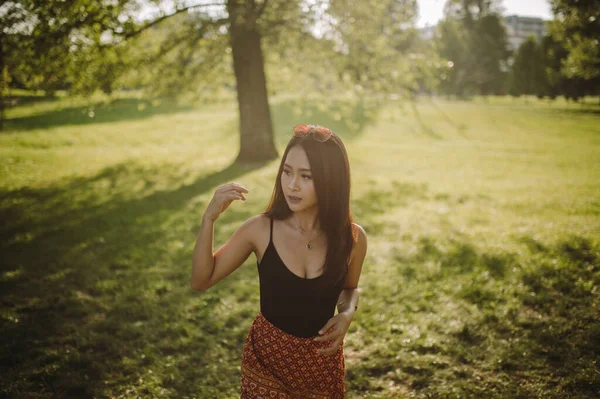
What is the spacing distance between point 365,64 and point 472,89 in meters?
61.5

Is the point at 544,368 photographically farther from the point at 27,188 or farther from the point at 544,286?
the point at 27,188

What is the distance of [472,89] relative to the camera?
218 feet

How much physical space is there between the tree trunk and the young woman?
34.7 ft

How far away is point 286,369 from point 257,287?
365cm

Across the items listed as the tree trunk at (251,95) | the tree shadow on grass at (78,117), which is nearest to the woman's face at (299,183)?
the tree trunk at (251,95)

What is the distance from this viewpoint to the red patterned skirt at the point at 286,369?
83.3 inches

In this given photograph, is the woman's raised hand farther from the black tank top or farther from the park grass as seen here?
the park grass

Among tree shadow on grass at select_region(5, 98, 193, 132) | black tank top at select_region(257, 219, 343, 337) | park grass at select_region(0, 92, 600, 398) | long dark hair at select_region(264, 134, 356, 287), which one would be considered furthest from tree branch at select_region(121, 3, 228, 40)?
black tank top at select_region(257, 219, 343, 337)

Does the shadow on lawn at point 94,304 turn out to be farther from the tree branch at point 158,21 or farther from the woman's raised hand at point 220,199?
the tree branch at point 158,21

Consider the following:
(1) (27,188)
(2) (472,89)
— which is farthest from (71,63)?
(2) (472,89)

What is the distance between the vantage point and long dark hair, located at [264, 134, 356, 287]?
6.83ft

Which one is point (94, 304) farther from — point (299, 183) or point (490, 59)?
point (490, 59)

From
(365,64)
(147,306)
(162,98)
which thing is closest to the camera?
(147,306)

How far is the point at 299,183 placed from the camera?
6.82 ft
